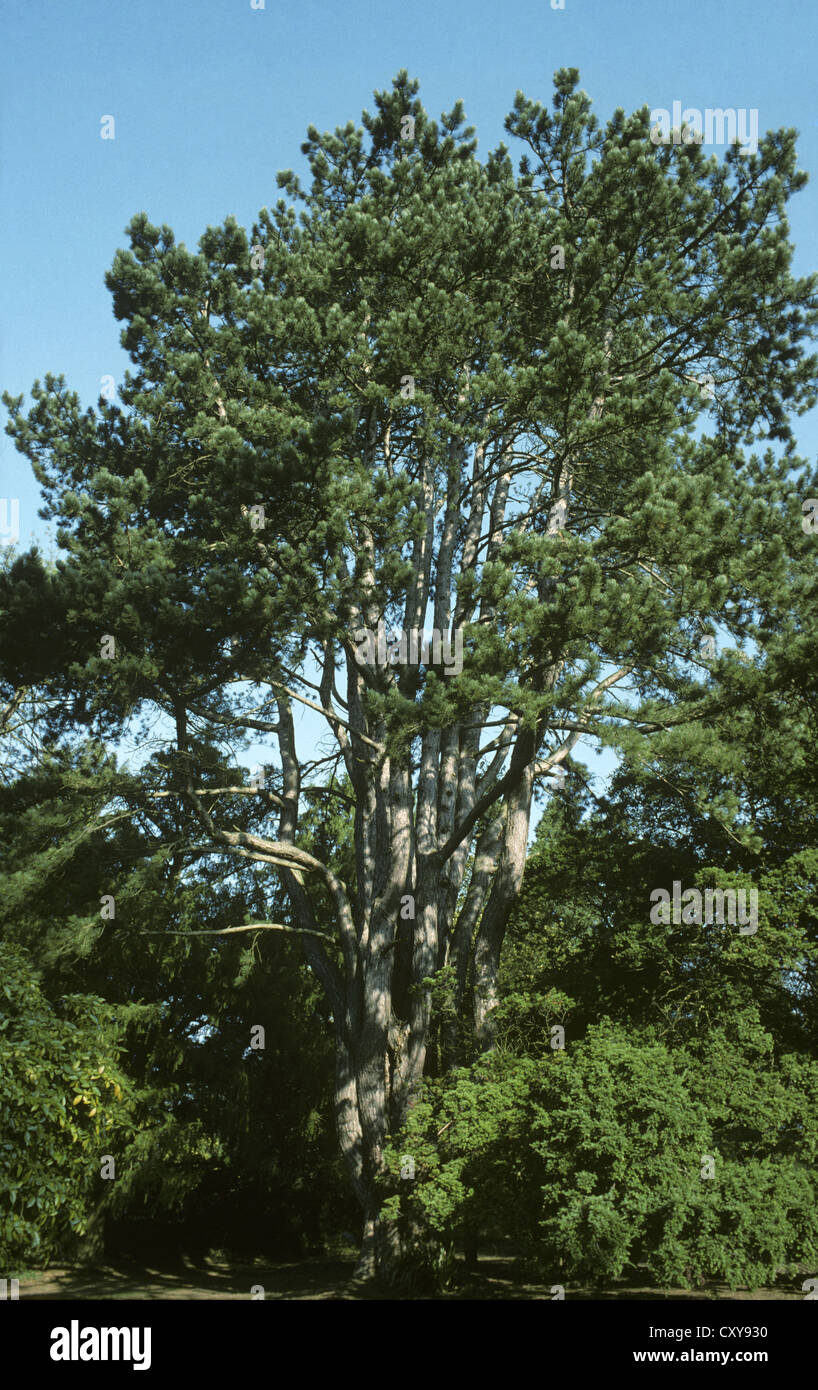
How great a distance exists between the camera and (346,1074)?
45.5 ft

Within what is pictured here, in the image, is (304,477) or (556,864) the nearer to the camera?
(304,477)

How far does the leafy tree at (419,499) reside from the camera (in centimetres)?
1113

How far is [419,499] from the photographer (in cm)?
1539

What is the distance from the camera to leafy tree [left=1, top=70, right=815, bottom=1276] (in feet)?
36.5

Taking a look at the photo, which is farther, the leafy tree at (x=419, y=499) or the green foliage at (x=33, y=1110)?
the leafy tree at (x=419, y=499)

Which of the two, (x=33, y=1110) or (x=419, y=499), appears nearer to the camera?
(x=33, y=1110)

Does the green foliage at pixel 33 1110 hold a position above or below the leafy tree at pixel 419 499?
below

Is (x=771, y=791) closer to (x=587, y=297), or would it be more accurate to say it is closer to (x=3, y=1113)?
(x=587, y=297)

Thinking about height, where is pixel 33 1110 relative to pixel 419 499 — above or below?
below

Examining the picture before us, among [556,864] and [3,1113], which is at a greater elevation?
[556,864]
